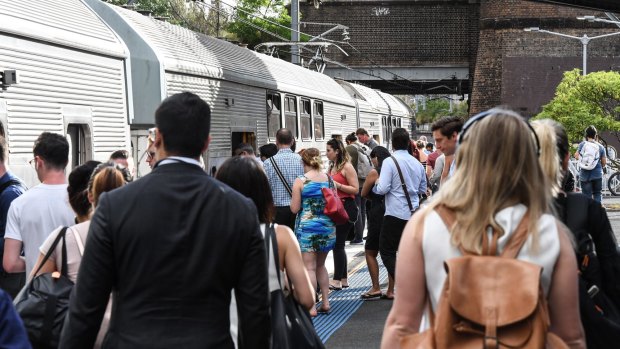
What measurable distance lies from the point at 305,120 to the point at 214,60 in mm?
6828

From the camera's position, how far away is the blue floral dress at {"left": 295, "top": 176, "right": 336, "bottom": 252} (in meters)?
10.7

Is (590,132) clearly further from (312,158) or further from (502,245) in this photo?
(502,245)

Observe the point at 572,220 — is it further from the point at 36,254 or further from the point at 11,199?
the point at 11,199

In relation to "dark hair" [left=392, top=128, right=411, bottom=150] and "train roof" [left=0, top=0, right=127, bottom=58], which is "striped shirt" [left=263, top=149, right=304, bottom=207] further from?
"train roof" [left=0, top=0, right=127, bottom=58]

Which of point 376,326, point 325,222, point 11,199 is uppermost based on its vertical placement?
point 11,199

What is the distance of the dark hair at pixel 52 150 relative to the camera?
6426 millimetres

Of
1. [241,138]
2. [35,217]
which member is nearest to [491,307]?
[35,217]

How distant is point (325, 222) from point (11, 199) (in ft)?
14.7

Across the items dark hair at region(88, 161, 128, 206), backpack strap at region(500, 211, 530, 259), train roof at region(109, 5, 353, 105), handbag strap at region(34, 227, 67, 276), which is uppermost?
train roof at region(109, 5, 353, 105)

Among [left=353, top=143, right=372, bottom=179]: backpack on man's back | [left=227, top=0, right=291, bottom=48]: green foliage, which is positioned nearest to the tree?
[left=227, top=0, right=291, bottom=48]: green foliage

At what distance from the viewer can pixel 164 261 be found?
3893 mm

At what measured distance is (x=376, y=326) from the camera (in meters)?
10.2

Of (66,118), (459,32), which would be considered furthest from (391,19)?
(66,118)

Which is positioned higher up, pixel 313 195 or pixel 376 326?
pixel 313 195
